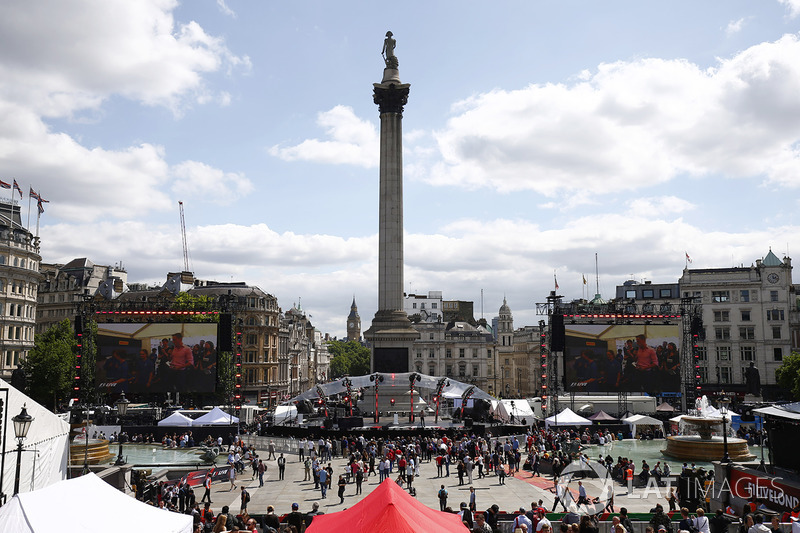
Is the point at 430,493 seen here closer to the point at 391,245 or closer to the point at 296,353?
the point at 391,245

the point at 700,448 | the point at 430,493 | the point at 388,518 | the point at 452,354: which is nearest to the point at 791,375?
the point at 700,448

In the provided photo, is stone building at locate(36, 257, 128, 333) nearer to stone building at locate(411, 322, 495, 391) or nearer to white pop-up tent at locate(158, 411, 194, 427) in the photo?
stone building at locate(411, 322, 495, 391)

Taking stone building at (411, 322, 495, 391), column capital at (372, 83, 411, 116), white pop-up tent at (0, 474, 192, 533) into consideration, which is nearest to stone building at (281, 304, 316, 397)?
stone building at (411, 322, 495, 391)

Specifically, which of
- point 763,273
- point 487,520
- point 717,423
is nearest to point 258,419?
point 717,423

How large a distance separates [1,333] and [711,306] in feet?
280

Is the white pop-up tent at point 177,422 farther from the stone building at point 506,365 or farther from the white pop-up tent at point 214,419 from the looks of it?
the stone building at point 506,365

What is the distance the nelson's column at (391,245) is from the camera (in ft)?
198

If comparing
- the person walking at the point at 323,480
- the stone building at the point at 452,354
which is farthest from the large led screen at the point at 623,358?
the stone building at the point at 452,354

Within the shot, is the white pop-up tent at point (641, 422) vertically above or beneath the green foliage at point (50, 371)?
beneath

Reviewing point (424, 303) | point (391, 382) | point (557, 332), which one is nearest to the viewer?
point (391, 382)

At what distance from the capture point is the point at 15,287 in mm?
70000

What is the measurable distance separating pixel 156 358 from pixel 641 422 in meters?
40.9

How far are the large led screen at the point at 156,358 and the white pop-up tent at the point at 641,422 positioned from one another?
34999 mm

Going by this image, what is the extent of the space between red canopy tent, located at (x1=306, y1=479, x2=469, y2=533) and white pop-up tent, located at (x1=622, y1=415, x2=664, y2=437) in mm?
36569
